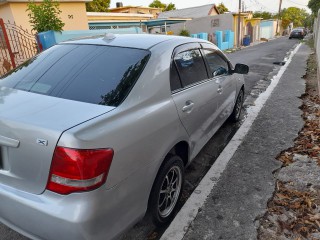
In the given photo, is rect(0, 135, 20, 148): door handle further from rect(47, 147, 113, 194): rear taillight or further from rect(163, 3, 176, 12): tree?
rect(163, 3, 176, 12): tree

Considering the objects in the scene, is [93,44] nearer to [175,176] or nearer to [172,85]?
[172,85]

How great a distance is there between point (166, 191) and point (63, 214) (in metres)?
1.14

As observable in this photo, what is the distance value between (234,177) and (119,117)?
2082mm

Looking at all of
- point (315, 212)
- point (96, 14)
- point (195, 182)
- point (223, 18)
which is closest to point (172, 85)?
point (195, 182)

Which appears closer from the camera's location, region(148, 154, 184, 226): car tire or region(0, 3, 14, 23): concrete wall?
region(148, 154, 184, 226): car tire

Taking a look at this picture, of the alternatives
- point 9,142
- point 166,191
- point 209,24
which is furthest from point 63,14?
point 209,24

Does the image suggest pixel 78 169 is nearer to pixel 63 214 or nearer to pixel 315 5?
pixel 63 214

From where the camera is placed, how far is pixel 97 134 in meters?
1.71

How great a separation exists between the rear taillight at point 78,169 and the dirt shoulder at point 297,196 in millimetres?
1660

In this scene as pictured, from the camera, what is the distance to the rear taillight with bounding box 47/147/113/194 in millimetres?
1644

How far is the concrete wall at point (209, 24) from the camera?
2958 cm

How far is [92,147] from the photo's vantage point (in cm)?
167

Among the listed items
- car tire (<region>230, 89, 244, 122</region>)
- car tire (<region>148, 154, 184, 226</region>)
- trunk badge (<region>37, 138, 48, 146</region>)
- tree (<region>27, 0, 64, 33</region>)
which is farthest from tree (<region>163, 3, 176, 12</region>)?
trunk badge (<region>37, 138, 48, 146</region>)

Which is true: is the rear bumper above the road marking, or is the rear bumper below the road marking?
above
